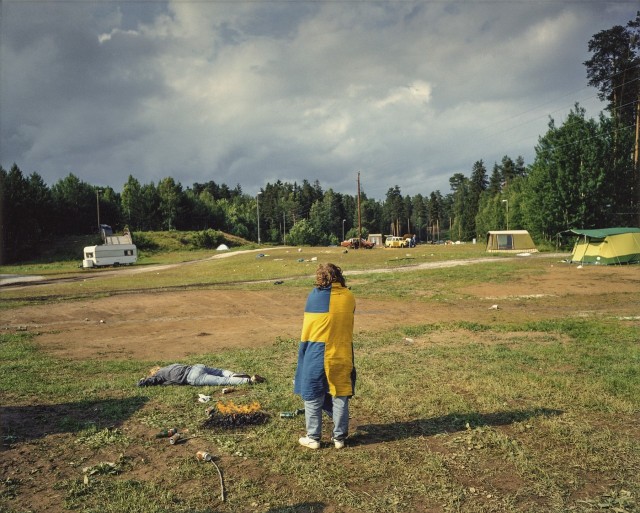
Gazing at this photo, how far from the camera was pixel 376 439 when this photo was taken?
5.87 m

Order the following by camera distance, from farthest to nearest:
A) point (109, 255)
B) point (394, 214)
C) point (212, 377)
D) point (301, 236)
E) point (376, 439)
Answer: point (394, 214) → point (301, 236) → point (109, 255) → point (212, 377) → point (376, 439)

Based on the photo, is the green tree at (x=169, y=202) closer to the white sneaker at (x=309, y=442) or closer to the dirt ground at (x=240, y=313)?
the dirt ground at (x=240, y=313)

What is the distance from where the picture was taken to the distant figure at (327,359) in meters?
5.54

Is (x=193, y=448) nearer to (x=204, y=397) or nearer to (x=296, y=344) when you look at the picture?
(x=204, y=397)

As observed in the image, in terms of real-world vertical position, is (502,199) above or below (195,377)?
above

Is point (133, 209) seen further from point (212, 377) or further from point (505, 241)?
point (212, 377)

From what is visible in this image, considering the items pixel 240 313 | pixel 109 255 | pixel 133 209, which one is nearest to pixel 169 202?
pixel 133 209

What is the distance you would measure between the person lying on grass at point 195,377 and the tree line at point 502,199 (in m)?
4.21

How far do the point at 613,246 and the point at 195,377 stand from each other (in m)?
29.6

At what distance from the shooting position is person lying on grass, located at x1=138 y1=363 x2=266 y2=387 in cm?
823

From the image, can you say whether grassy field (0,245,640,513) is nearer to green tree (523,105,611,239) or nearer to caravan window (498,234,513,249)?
green tree (523,105,611,239)

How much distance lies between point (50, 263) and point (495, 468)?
2385 inches

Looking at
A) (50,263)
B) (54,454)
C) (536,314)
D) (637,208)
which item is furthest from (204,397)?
(50,263)

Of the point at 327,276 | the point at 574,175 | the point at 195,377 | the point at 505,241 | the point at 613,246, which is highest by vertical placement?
the point at 574,175
